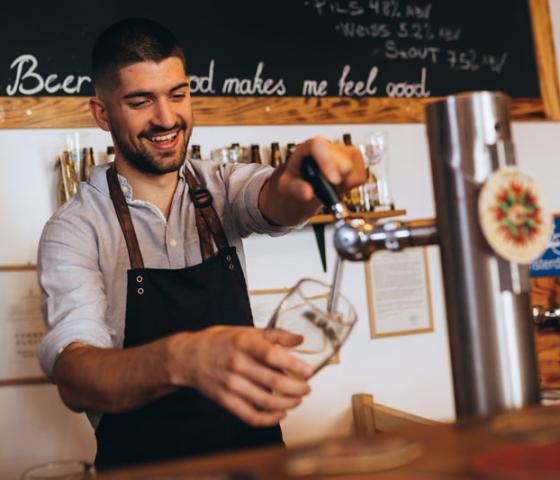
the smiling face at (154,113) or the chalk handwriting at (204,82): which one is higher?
the chalk handwriting at (204,82)

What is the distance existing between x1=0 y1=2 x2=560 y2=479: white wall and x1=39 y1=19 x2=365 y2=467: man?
0.78 m

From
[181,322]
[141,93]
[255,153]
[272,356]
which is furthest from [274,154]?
[272,356]

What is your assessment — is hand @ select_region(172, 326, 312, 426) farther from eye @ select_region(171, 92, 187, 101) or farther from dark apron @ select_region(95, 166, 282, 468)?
eye @ select_region(171, 92, 187, 101)

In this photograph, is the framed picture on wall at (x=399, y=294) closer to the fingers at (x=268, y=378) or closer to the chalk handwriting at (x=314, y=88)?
the chalk handwriting at (x=314, y=88)

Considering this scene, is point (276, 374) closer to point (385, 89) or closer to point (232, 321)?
point (232, 321)

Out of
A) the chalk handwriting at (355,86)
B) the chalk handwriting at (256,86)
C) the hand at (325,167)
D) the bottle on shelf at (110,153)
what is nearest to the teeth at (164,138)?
the hand at (325,167)

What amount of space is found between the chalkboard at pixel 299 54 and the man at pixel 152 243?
2.66ft

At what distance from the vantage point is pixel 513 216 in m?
0.88

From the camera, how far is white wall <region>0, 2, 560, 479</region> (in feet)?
9.02

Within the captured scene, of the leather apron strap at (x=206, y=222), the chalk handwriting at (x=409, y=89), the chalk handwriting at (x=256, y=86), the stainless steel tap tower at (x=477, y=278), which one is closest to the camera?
the stainless steel tap tower at (x=477, y=278)

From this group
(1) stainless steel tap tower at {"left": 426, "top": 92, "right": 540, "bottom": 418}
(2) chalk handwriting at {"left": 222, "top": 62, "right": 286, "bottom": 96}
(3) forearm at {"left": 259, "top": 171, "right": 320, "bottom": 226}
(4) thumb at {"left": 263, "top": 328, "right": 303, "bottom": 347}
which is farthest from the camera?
(2) chalk handwriting at {"left": 222, "top": 62, "right": 286, "bottom": 96}

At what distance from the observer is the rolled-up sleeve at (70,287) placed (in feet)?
5.24

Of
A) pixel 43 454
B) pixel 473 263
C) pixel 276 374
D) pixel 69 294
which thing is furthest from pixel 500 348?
pixel 43 454

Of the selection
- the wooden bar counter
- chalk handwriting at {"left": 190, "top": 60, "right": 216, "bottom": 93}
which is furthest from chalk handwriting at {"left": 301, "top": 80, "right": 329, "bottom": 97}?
the wooden bar counter
